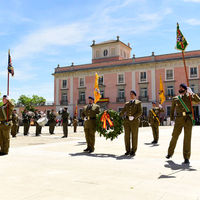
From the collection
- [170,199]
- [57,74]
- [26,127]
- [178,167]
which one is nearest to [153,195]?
[170,199]

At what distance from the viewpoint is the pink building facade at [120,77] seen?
35.8m

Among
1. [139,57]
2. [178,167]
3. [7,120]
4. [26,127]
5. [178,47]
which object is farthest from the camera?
[139,57]

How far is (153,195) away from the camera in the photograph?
3059mm

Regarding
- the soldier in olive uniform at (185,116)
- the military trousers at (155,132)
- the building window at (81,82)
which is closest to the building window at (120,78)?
the building window at (81,82)

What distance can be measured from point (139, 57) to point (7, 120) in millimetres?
34172

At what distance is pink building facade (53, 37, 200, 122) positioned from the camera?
35.8 metres

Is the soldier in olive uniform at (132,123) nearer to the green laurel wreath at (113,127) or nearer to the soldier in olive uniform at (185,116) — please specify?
the green laurel wreath at (113,127)

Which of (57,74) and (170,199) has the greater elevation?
(57,74)

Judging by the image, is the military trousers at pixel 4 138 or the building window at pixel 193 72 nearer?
the military trousers at pixel 4 138

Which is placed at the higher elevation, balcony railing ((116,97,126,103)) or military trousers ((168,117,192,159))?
balcony railing ((116,97,126,103))

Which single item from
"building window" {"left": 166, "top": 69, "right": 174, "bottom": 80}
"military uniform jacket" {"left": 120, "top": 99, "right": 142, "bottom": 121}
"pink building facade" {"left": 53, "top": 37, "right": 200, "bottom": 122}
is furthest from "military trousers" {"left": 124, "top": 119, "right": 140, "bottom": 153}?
"building window" {"left": 166, "top": 69, "right": 174, "bottom": 80}

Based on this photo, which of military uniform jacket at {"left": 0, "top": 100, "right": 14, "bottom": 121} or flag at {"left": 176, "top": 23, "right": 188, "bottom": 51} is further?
military uniform jacket at {"left": 0, "top": 100, "right": 14, "bottom": 121}

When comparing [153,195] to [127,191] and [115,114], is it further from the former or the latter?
[115,114]

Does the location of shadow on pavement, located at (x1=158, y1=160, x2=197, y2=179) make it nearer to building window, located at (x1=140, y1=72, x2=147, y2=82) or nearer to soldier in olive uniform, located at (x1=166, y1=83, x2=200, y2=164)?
soldier in olive uniform, located at (x1=166, y1=83, x2=200, y2=164)
